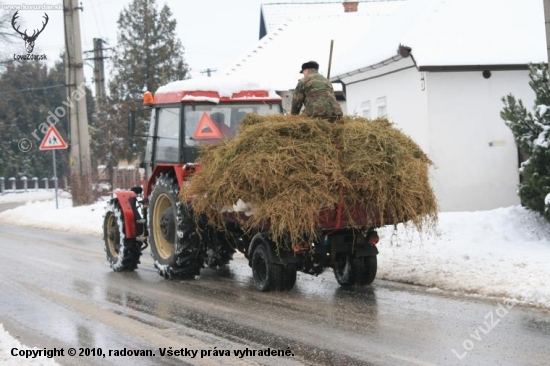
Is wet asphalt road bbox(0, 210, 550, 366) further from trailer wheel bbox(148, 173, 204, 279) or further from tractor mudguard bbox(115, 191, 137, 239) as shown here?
tractor mudguard bbox(115, 191, 137, 239)

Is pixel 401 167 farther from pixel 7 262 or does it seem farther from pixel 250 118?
pixel 7 262

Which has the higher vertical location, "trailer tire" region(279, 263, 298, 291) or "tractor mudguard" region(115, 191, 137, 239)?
"tractor mudguard" region(115, 191, 137, 239)

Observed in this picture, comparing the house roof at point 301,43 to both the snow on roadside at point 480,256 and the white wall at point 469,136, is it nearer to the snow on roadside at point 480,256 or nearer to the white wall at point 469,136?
the white wall at point 469,136

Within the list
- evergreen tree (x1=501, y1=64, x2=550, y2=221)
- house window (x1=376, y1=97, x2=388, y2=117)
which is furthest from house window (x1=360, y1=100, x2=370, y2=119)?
evergreen tree (x1=501, y1=64, x2=550, y2=221)

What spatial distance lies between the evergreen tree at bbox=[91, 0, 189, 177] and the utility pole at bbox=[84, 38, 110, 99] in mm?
3474

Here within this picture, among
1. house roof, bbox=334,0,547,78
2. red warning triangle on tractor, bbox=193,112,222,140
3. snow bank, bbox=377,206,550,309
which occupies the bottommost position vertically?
snow bank, bbox=377,206,550,309

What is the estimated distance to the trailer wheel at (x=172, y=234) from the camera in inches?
435

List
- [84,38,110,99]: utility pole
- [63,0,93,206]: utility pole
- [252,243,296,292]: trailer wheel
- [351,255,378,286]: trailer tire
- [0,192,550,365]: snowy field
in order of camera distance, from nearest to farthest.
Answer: [0,192,550,365]: snowy field, [252,243,296,292]: trailer wheel, [351,255,378,286]: trailer tire, [63,0,93,206]: utility pole, [84,38,110,99]: utility pole

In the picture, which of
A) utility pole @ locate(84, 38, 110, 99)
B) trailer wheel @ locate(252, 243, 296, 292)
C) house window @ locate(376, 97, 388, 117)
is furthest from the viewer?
utility pole @ locate(84, 38, 110, 99)

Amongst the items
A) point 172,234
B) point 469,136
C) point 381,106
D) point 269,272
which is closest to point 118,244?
point 172,234

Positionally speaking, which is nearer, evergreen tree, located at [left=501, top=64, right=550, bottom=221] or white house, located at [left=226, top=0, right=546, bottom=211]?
evergreen tree, located at [left=501, top=64, right=550, bottom=221]

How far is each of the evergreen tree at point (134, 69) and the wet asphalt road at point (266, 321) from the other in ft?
122

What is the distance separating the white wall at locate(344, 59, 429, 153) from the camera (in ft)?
61.3

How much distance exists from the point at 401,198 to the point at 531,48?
1060 cm
